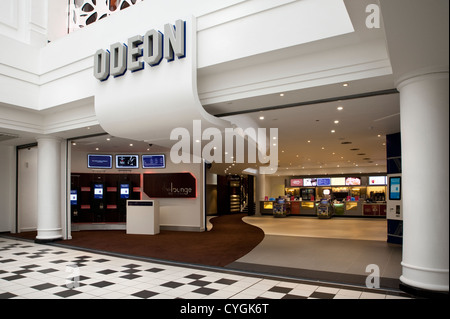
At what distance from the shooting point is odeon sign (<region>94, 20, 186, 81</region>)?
19.3 ft

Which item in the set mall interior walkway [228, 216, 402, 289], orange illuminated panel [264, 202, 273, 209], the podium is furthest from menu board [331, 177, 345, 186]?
the podium

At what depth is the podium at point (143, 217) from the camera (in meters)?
11.8

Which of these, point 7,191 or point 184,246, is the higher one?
point 7,191

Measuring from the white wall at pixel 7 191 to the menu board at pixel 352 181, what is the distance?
1953cm

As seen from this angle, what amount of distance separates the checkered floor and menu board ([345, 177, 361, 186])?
741 inches

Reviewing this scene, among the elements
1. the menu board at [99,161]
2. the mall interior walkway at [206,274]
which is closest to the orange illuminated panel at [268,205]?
the menu board at [99,161]

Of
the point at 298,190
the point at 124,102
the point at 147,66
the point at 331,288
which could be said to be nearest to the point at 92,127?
the point at 124,102

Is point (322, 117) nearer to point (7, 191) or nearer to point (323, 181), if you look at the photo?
point (7, 191)

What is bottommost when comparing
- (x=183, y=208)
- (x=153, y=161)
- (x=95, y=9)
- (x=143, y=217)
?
(x=143, y=217)

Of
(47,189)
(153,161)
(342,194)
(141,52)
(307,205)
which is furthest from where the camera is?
(342,194)

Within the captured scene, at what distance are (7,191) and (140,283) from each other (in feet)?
31.6

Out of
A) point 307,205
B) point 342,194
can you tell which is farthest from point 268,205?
point 342,194

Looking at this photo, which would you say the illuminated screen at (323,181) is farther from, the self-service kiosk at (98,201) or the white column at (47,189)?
the white column at (47,189)

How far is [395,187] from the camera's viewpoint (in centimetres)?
928
